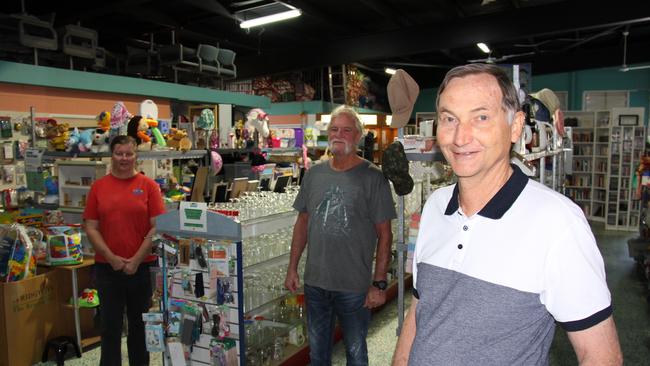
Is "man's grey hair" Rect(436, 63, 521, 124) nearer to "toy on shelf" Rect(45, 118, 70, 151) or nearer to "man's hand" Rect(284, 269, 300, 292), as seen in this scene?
"man's hand" Rect(284, 269, 300, 292)

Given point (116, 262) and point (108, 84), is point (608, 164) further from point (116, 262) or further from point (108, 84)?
point (116, 262)

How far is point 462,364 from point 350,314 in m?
1.63

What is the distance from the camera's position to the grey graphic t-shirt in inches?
109

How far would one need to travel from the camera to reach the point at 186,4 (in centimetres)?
883

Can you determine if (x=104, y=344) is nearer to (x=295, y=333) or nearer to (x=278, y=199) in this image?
(x=295, y=333)

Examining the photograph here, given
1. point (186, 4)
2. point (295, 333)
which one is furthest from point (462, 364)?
point (186, 4)

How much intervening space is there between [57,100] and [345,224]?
5949 millimetres

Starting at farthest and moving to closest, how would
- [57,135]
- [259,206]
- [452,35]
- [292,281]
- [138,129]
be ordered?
1. [452,35]
2. [57,135]
3. [138,129]
4. [259,206]
5. [292,281]

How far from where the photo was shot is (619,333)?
466cm

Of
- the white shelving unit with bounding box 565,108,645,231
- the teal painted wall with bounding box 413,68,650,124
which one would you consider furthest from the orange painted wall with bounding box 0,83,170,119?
the teal painted wall with bounding box 413,68,650,124

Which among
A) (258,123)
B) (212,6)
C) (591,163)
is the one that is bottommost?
(591,163)

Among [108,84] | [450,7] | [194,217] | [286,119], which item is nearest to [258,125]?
[108,84]

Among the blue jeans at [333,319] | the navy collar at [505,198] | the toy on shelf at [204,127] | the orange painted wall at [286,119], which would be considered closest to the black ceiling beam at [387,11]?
the orange painted wall at [286,119]

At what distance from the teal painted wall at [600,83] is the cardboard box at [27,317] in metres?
14.9
